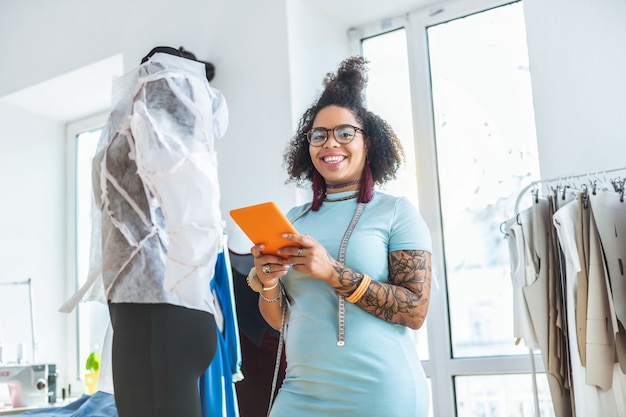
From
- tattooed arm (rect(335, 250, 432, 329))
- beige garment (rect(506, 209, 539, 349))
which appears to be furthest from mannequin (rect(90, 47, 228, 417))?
beige garment (rect(506, 209, 539, 349))

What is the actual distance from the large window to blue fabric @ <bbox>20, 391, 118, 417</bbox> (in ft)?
4.00

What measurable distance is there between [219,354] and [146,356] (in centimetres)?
74

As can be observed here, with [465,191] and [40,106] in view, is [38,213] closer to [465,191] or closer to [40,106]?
[40,106]

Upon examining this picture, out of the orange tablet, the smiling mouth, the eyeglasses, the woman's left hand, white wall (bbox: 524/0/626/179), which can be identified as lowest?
the woman's left hand

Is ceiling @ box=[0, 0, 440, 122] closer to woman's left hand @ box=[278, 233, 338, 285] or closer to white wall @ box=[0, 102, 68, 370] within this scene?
white wall @ box=[0, 102, 68, 370]

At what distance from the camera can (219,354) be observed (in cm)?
213

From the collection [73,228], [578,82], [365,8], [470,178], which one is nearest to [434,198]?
[470,178]

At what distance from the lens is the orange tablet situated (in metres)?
1.42

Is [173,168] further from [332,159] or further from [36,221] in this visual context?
[36,221]

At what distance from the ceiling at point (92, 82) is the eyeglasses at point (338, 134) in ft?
4.78

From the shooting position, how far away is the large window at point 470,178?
273cm

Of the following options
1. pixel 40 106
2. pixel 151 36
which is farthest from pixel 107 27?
pixel 40 106

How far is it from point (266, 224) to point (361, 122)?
1.54ft

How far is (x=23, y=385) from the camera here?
3295 mm
